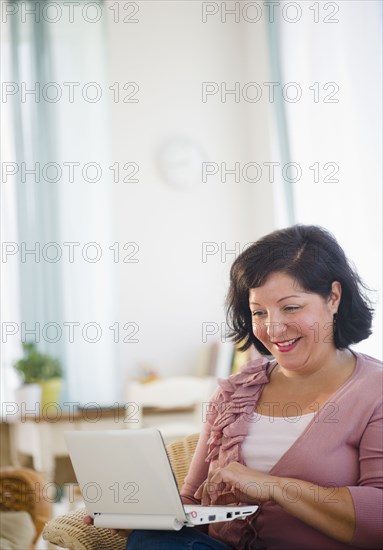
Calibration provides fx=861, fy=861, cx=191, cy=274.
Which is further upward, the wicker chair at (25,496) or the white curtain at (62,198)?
the white curtain at (62,198)

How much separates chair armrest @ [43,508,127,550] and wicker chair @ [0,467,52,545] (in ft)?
2.56

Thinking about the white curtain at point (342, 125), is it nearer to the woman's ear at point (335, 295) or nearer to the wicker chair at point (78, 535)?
the woman's ear at point (335, 295)

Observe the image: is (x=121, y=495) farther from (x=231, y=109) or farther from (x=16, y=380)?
(x=231, y=109)

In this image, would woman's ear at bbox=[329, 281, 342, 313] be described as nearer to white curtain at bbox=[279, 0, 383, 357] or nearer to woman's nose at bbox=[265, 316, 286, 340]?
woman's nose at bbox=[265, 316, 286, 340]

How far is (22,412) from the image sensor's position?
4164 mm

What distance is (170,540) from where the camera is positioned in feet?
5.43

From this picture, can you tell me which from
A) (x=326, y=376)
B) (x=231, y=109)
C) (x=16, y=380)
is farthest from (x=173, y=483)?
(x=231, y=109)

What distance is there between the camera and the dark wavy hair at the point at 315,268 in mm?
1862

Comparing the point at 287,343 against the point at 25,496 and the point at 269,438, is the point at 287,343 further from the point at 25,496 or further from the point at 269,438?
the point at 25,496

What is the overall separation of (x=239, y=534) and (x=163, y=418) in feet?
7.92

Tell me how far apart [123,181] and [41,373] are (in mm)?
1147

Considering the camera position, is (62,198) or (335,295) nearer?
(335,295)

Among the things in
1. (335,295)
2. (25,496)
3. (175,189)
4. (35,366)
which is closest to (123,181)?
(175,189)

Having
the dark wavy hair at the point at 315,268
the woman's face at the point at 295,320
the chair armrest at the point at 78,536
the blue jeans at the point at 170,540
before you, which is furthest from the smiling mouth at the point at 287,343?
the chair armrest at the point at 78,536
